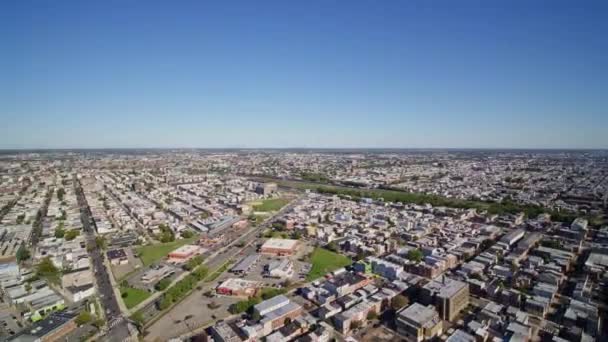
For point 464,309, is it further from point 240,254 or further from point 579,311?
point 240,254

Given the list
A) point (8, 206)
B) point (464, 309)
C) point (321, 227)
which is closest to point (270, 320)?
point (464, 309)

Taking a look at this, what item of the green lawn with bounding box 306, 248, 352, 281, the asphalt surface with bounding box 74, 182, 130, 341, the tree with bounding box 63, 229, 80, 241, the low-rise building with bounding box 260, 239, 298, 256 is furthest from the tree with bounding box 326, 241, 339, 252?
the tree with bounding box 63, 229, 80, 241

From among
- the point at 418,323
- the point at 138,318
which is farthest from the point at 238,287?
the point at 418,323

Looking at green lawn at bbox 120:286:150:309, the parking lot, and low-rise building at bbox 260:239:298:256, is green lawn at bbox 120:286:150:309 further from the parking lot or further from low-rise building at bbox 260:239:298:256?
low-rise building at bbox 260:239:298:256

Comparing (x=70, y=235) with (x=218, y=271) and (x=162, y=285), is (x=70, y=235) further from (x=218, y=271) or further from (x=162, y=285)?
(x=218, y=271)

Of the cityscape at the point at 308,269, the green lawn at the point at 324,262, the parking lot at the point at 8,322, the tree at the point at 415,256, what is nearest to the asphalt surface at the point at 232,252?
the cityscape at the point at 308,269

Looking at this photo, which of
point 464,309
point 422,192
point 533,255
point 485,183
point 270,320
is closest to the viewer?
point 270,320

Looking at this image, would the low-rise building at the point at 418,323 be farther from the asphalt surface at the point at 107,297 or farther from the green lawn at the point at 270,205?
the green lawn at the point at 270,205
